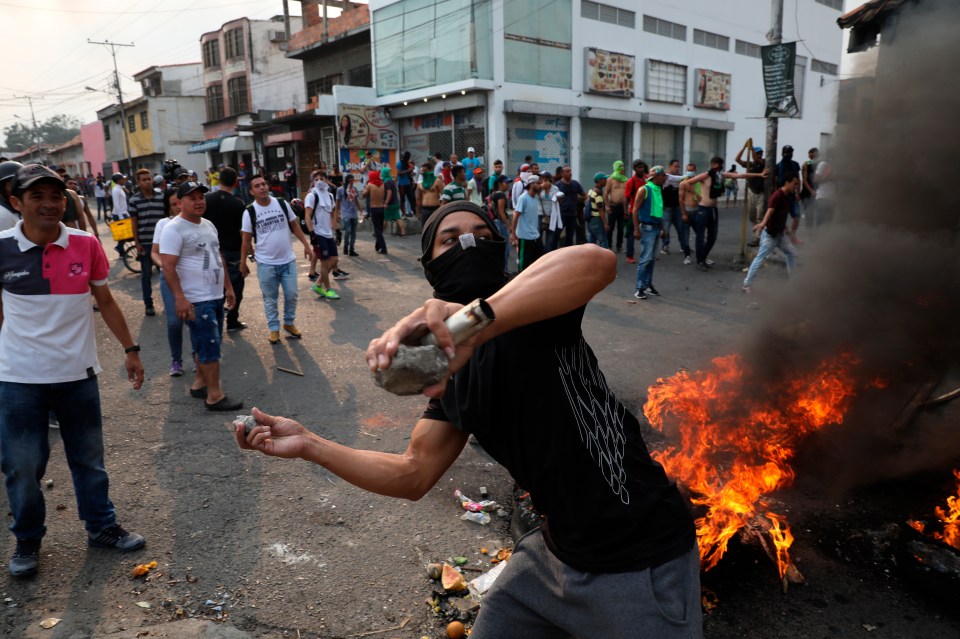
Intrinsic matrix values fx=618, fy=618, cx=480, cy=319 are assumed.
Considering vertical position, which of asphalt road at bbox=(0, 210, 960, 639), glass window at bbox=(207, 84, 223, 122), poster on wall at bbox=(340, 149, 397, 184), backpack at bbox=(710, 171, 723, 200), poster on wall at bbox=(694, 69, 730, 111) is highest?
glass window at bbox=(207, 84, 223, 122)

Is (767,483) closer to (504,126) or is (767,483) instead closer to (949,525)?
(949,525)

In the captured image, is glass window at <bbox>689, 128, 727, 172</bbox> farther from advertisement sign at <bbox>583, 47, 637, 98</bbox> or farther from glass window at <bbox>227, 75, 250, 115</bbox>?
glass window at <bbox>227, 75, 250, 115</bbox>

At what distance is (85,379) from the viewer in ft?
11.4

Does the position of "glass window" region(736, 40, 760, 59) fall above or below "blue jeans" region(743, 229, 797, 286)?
Result: above

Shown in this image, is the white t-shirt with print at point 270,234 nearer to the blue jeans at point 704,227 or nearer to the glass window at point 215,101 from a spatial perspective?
the blue jeans at point 704,227

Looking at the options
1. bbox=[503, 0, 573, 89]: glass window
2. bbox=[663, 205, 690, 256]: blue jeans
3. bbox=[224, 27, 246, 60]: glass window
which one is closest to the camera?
bbox=[663, 205, 690, 256]: blue jeans

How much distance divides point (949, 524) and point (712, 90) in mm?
28773

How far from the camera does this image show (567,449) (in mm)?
1588

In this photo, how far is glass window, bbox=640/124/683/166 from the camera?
87.8ft

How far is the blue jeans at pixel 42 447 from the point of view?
3262mm

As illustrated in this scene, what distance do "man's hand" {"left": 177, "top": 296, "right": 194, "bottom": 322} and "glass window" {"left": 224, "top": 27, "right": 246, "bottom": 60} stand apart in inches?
1505

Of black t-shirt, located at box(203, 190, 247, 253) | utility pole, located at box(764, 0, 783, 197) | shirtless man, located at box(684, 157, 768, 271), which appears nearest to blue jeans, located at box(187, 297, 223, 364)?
black t-shirt, located at box(203, 190, 247, 253)

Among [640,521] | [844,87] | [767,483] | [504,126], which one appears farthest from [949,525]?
[504,126]

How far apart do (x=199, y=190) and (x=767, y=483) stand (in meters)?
5.10
